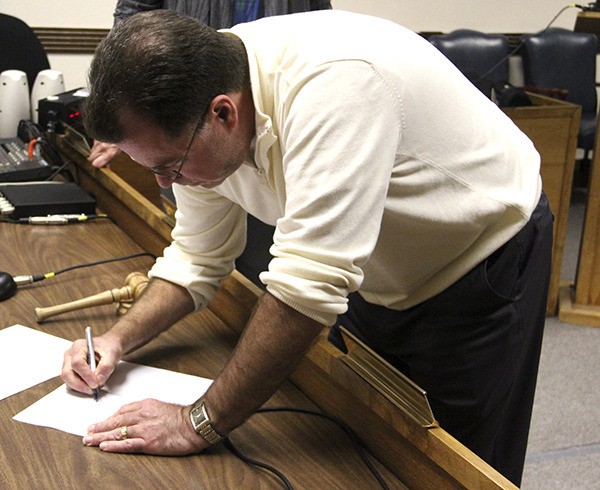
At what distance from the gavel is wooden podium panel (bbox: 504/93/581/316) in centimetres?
193

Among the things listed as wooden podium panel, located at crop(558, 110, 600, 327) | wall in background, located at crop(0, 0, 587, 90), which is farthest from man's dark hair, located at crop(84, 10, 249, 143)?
wall in background, located at crop(0, 0, 587, 90)

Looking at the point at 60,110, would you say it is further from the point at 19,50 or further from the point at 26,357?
the point at 26,357

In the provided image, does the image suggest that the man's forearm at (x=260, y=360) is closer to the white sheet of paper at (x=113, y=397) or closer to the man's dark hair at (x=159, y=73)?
the white sheet of paper at (x=113, y=397)

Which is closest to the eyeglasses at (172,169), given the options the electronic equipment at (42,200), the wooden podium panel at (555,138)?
the electronic equipment at (42,200)

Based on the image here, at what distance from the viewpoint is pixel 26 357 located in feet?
4.46

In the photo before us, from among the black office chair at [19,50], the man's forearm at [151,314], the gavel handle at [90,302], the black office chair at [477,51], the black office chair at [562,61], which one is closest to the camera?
the man's forearm at [151,314]

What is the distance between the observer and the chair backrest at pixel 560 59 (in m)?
4.73

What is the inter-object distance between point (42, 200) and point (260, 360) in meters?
1.16

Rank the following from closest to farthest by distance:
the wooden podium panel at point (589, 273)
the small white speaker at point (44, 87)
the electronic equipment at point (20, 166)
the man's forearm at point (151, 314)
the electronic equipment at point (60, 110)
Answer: the man's forearm at point (151, 314) → the electronic equipment at point (20, 166) → the electronic equipment at point (60, 110) → the small white speaker at point (44, 87) → the wooden podium panel at point (589, 273)

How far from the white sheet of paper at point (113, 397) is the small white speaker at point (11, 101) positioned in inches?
61.8

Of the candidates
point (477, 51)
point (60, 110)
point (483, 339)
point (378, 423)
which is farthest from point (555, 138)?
point (378, 423)

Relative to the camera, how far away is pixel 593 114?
4770 mm

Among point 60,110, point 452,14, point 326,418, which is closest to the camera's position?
point 326,418

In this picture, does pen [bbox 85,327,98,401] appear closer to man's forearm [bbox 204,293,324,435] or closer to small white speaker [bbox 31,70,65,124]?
man's forearm [bbox 204,293,324,435]
